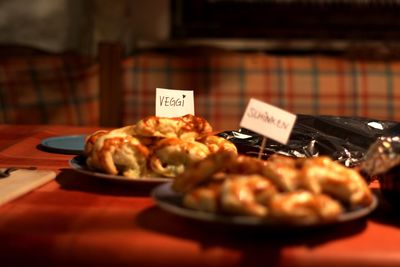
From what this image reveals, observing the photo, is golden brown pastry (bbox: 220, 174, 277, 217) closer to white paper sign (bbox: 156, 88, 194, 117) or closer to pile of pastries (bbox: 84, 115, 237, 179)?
pile of pastries (bbox: 84, 115, 237, 179)

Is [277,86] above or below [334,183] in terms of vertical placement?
below

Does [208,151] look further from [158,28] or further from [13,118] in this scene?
[158,28]

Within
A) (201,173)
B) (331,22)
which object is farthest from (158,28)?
(201,173)

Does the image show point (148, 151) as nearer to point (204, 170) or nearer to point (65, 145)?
point (204, 170)

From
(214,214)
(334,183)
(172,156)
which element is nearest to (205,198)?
(214,214)

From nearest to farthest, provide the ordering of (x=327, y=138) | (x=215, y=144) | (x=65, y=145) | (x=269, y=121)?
(x=269, y=121), (x=215, y=144), (x=327, y=138), (x=65, y=145)

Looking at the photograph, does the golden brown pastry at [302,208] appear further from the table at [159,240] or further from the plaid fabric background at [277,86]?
the plaid fabric background at [277,86]
